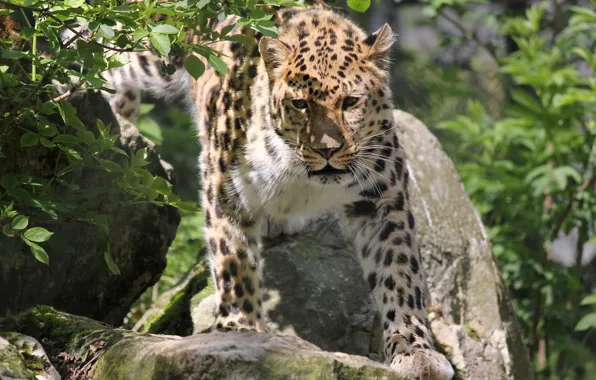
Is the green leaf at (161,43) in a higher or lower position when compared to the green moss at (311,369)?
higher

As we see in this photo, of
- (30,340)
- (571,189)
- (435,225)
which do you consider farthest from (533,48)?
(30,340)

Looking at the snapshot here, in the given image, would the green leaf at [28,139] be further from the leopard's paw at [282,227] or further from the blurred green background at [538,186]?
the blurred green background at [538,186]

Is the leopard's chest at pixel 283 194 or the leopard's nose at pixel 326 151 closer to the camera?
the leopard's nose at pixel 326 151

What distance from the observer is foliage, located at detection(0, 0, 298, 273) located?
513 cm

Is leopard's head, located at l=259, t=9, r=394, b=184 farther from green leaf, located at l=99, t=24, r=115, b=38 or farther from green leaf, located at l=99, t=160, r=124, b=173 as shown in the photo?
green leaf, located at l=99, t=24, r=115, b=38

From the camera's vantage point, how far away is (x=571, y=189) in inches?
395

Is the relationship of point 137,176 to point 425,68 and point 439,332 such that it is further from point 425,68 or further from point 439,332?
point 425,68

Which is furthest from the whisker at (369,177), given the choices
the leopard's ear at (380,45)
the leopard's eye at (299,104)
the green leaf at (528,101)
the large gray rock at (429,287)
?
the green leaf at (528,101)

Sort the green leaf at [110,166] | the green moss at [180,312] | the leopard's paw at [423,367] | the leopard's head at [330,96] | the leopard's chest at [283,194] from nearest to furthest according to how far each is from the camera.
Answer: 1. the green leaf at [110,166]
2. the leopard's paw at [423,367]
3. the leopard's head at [330,96]
4. the leopard's chest at [283,194]
5. the green moss at [180,312]

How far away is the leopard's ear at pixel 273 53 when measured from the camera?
636 centimetres

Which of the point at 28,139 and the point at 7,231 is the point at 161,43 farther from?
the point at 7,231

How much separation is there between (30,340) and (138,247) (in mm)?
2056

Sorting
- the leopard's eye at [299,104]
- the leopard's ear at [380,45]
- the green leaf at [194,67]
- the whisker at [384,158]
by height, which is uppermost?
the green leaf at [194,67]

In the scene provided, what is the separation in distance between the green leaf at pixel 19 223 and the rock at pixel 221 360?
77 cm
